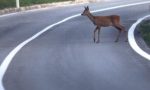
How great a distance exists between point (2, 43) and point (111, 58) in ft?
14.7

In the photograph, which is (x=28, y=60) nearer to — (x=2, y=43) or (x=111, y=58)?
(x=111, y=58)

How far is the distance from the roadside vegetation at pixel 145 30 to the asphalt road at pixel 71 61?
22.7 inches

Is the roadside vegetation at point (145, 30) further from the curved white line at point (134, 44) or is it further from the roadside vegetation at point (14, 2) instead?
the roadside vegetation at point (14, 2)

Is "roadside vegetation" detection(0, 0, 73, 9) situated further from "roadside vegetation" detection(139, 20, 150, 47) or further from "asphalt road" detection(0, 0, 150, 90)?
"roadside vegetation" detection(139, 20, 150, 47)

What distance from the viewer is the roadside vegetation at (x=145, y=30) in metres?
17.1

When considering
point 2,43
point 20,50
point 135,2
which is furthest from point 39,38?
point 135,2

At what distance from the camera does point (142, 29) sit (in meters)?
19.4

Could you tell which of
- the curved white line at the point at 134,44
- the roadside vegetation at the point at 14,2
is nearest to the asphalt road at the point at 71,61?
the curved white line at the point at 134,44

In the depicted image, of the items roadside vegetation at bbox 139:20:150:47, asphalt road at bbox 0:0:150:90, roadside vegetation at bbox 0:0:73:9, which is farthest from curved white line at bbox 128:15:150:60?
roadside vegetation at bbox 0:0:73:9

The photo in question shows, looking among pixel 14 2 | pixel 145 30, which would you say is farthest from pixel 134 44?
pixel 14 2

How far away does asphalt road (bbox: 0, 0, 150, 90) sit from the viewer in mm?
11234

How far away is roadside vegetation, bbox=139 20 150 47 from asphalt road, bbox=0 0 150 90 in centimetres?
58

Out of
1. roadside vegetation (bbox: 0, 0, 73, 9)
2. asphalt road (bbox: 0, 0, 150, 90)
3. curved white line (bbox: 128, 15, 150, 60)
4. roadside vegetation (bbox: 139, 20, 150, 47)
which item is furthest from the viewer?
roadside vegetation (bbox: 0, 0, 73, 9)

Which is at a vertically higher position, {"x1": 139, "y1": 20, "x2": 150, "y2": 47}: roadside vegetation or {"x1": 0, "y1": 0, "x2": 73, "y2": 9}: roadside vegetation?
{"x1": 139, "y1": 20, "x2": 150, "y2": 47}: roadside vegetation
